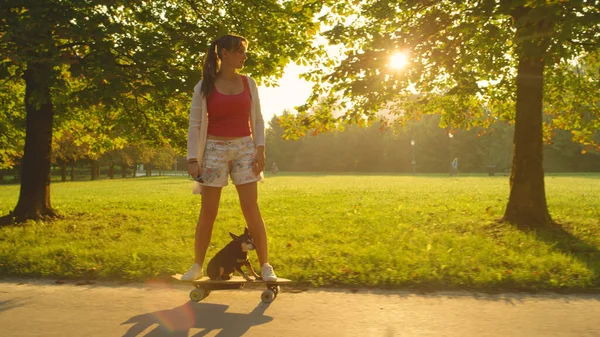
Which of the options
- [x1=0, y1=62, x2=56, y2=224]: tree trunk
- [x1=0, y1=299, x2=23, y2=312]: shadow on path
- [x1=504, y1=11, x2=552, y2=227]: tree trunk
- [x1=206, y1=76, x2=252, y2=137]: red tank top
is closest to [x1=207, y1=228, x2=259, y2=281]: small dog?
[x1=206, y1=76, x2=252, y2=137]: red tank top

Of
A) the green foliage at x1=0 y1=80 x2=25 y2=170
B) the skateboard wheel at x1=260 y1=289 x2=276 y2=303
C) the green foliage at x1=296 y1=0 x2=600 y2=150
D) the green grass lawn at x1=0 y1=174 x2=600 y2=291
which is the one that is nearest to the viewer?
the skateboard wheel at x1=260 y1=289 x2=276 y2=303

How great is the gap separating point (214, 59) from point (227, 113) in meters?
0.46

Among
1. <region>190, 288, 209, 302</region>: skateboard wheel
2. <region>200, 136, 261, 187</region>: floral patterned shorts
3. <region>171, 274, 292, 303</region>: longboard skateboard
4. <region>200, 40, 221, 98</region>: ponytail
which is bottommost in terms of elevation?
<region>190, 288, 209, 302</region>: skateboard wheel

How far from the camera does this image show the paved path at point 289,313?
132 inches

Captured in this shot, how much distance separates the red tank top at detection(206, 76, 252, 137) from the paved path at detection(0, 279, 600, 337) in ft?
4.56

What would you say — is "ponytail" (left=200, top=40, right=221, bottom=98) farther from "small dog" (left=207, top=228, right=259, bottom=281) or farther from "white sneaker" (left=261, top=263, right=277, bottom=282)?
"white sneaker" (left=261, top=263, right=277, bottom=282)

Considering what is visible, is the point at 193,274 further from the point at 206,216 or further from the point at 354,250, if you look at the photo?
the point at 354,250

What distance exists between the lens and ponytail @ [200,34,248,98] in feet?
13.4

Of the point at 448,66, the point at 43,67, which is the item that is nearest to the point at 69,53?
the point at 43,67

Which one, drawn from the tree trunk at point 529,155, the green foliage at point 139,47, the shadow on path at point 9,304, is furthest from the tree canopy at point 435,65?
the shadow on path at point 9,304

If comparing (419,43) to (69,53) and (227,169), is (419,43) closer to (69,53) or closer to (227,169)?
(227,169)

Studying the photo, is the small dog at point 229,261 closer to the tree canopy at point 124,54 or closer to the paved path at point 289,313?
the paved path at point 289,313

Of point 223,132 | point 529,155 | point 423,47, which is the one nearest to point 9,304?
point 223,132

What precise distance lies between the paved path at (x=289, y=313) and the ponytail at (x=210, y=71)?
174 centimetres
